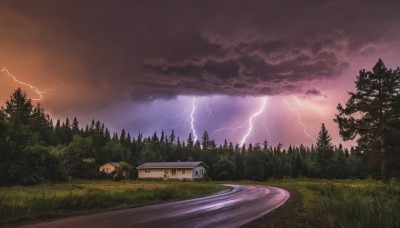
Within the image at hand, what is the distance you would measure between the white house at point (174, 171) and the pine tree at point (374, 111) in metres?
44.5

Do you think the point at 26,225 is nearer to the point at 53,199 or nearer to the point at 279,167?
the point at 53,199

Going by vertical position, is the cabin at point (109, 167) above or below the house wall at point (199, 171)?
above

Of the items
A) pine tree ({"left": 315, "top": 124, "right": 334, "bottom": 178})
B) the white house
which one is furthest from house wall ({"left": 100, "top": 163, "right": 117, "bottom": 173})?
pine tree ({"left": 315, "top": 124, "right": 334, "bottom": 178})

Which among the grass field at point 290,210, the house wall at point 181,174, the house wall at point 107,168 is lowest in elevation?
the grass field at point 290,210

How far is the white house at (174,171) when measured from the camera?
8150cm

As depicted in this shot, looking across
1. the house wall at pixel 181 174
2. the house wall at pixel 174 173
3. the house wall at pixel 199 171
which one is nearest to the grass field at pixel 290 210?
the house wall at pixel 181 174

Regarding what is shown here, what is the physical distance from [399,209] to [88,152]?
103m

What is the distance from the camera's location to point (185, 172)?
82062mm

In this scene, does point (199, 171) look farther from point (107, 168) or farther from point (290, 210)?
point (290, 210)

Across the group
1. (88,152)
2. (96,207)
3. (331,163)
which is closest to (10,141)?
(96,207)

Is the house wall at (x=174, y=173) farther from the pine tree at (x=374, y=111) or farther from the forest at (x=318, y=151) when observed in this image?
the pine tree at (x=374, y=111)

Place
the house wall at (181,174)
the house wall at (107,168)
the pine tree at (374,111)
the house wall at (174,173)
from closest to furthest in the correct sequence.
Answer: the pine tree at (374,111) < the house wall at (181,174) < the house wall at (174,173) < the house wall at (107,168)

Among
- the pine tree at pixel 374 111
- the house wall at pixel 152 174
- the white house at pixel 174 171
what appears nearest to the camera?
the pine tree at pixel 374 111

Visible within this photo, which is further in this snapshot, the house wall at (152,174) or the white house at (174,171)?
the house wall at (152,174)
